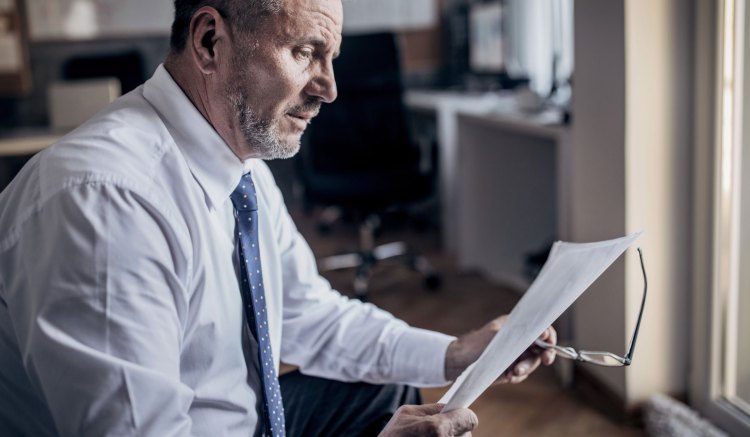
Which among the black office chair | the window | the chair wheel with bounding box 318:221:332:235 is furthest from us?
the chair wheel with bounding box 318:221:332:235

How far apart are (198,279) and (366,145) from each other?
230 centimetres

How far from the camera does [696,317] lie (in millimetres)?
1883

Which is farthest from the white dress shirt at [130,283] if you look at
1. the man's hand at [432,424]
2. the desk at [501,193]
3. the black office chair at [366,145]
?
the desk at [501,193]

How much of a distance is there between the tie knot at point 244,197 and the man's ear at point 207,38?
0.52 feet

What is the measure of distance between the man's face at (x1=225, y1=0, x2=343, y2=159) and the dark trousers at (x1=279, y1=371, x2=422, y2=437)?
394 millimetres

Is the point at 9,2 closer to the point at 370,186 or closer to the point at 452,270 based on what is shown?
the point at 370,186

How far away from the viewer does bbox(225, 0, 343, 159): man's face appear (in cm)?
95

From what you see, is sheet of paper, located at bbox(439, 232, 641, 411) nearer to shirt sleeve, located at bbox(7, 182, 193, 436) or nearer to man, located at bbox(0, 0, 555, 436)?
man, located at bbox(0, 0, 555, 436)

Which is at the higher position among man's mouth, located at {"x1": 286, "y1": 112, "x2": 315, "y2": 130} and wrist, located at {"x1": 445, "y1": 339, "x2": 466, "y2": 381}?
man's mouth, located at {"x1": 286, "y1": 112, "x2": 315, "y2": 130}

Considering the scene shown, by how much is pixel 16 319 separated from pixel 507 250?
2.70 meters

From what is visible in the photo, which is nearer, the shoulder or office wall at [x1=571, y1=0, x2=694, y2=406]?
the shoulder

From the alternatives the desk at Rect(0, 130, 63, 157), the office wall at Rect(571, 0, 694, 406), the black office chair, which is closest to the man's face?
the office wall at Rect(571, 0, 694, 406)

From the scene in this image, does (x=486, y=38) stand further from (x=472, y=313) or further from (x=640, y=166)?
(x=640, y=166)

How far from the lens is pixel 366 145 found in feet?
10.4
